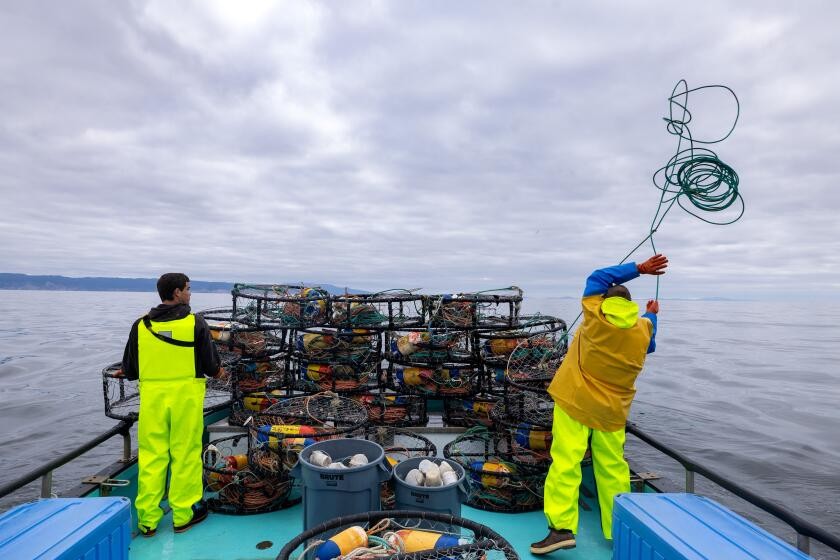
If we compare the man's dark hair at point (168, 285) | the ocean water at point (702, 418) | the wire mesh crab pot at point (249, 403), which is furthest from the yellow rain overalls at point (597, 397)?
the ocean water at point (702, 418)

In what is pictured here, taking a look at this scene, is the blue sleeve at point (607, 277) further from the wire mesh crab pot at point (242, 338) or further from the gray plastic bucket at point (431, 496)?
the wire mesh crab pot at point (242, 338)

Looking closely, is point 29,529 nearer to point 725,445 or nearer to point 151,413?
point 151,413

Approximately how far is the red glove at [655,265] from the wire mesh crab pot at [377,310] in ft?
8.91

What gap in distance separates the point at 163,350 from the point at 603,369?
351 cm

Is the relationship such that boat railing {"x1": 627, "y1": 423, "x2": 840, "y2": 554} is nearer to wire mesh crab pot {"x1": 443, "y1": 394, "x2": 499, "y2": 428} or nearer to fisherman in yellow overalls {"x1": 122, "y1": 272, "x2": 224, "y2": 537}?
wire mesh crab pot {"x1": 443, "y1": 394, "x2": 499, "y2": 428}

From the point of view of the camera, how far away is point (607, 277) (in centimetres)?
379

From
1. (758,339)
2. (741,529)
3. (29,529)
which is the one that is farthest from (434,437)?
(758,339)

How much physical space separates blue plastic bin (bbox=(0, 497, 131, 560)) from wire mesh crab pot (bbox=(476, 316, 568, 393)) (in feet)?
11.7

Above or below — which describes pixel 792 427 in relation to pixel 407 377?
below

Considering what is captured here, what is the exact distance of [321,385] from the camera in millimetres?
5723

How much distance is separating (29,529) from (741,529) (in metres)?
3.56

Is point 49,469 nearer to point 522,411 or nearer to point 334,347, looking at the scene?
point 334,347

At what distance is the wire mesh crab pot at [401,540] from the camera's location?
2031mm

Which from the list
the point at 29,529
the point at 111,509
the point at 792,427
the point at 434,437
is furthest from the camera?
the point at 792,427
